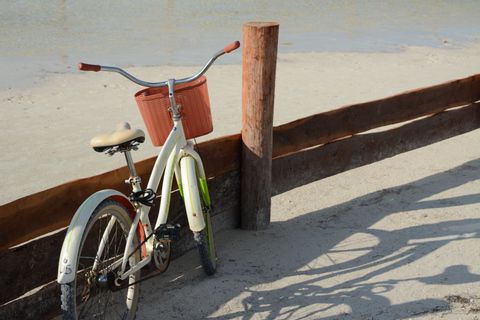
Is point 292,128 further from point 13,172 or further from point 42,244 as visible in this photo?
point 13,172

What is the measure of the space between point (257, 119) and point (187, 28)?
44.1 ft

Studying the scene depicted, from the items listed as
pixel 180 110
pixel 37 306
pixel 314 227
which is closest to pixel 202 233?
pixel 180 110

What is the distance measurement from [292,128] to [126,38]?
1119cm

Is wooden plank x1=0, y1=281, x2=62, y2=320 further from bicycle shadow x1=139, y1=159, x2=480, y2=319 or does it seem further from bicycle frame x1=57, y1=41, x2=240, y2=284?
bicycle shadow x1=139, y1=159, x2=480, y2=319

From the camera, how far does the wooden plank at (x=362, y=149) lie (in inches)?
174

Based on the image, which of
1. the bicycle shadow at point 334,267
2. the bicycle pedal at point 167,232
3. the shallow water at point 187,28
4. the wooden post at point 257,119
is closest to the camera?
the bicycle pedal at point 167,232

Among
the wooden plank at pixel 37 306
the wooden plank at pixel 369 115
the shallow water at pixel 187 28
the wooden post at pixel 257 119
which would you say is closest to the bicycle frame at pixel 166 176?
the wooden plank at pixel 37 306

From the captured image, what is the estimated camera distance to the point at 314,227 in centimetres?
425

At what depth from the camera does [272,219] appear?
4.61m

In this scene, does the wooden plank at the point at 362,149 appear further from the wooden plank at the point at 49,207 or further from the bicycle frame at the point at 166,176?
the wooden plank at the point at 49,207

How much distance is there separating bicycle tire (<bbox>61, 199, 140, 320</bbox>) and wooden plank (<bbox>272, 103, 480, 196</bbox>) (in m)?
1.68

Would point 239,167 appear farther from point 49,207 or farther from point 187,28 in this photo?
point 187,28

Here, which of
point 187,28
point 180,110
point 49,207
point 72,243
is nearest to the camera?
point 72,243

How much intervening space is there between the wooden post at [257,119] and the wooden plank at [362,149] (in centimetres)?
30
